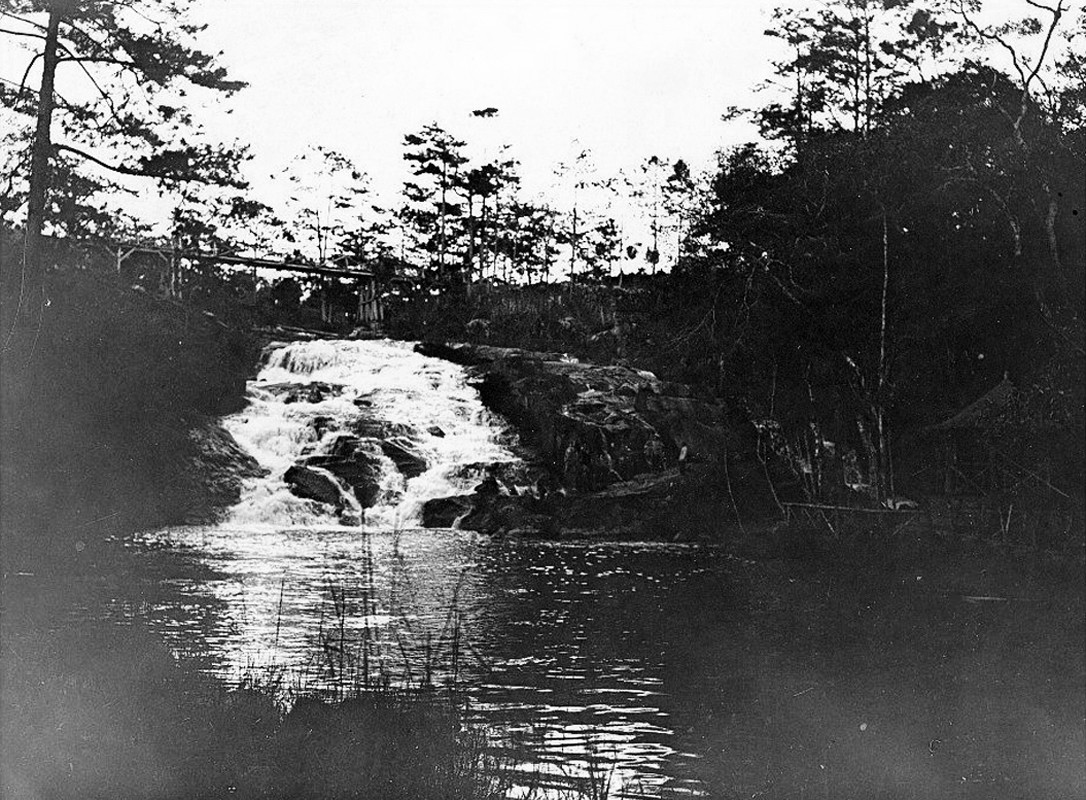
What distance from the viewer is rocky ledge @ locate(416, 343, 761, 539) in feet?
34.2

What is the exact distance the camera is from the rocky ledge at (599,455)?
10414 millimetres

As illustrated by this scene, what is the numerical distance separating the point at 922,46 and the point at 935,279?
217cm

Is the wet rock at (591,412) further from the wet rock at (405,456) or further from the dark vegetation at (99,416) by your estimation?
the dark vegetation at (99,416)

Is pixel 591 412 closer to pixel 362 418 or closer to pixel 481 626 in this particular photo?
pixel 362 418

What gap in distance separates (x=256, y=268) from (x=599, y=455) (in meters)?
4.97

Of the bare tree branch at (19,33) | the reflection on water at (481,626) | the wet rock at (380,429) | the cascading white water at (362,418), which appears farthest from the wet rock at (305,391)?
the bare tree branch at (19,33)

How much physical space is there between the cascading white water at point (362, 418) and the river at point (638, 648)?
202 millimetres

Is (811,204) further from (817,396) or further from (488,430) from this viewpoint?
(488,430)

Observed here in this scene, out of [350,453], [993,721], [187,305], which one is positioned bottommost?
[993,721]

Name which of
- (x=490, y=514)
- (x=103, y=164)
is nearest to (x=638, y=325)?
(x=490, y=514)

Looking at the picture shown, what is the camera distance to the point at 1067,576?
7.68 meters

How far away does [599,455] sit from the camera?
39.3 ft

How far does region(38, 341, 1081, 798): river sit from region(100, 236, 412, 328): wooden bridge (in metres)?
0.80

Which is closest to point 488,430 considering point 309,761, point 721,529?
point 721,529
